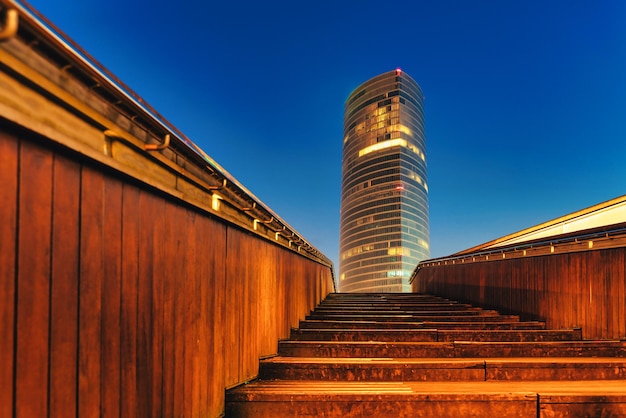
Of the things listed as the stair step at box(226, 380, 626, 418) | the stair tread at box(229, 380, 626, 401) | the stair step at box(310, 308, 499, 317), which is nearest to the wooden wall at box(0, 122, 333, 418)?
the stair step at box(226, 380, 626, 418)

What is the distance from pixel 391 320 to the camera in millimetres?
4582

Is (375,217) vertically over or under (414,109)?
under

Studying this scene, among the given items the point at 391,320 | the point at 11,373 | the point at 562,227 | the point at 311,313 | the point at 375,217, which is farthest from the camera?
the point at 375,217

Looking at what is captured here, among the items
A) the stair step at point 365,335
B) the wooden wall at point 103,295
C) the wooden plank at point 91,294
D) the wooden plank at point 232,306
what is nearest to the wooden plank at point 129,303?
the wooden wall at point 103,295

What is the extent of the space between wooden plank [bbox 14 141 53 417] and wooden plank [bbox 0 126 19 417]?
0.02m

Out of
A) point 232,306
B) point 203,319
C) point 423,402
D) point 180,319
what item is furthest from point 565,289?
point 180,319

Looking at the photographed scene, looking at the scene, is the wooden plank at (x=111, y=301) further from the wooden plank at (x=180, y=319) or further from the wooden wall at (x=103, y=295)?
the wooden plank at (x=180, y=319)

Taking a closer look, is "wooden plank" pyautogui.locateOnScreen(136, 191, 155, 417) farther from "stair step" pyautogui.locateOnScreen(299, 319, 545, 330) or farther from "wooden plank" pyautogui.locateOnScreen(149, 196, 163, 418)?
"stair step" pyautogui.locateOnScreen(299, 319, 545, 330)

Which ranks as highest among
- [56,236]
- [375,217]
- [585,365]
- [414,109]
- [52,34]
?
[414,109]

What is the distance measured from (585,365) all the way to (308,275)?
3411 millimetres

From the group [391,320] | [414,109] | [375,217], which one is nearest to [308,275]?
[391,320]

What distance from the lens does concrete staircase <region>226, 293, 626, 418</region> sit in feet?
7.80

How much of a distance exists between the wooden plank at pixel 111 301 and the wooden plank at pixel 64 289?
13 centimetres

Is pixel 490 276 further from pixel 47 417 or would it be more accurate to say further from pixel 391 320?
pixel 47 417
